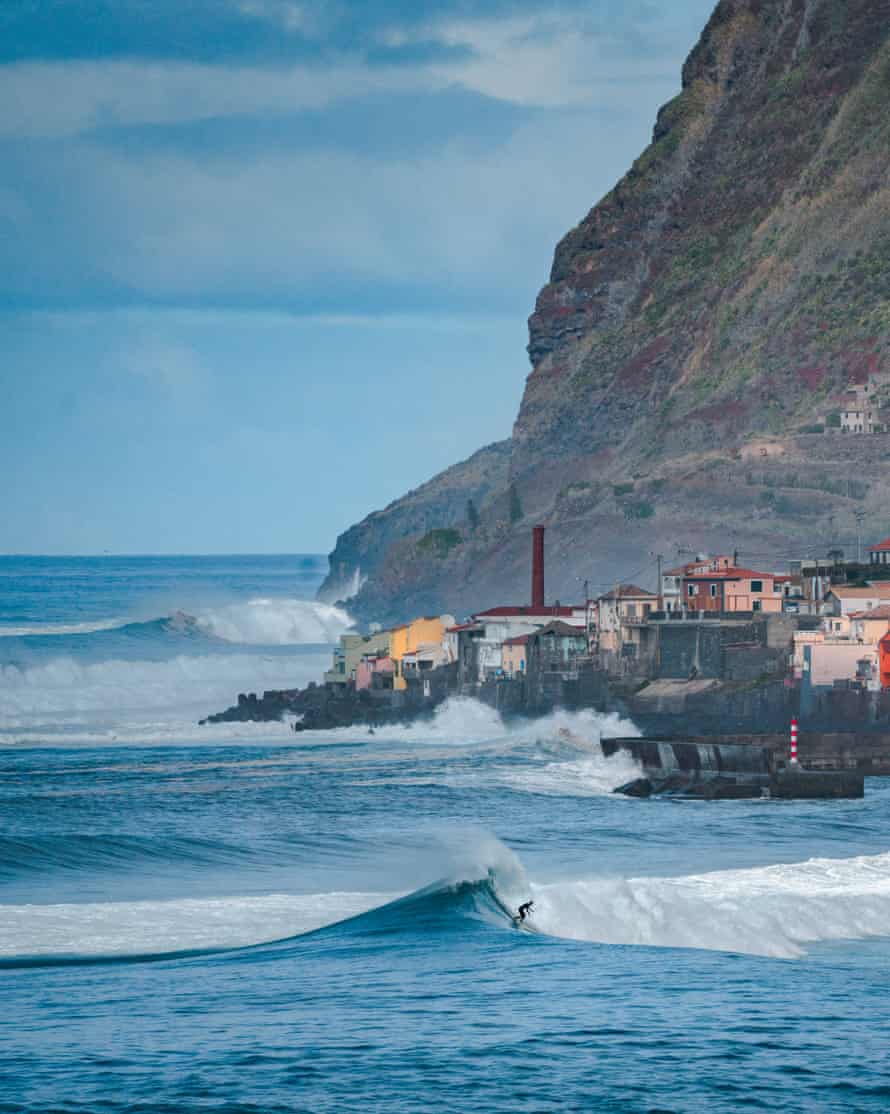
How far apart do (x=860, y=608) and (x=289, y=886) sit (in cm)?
5504

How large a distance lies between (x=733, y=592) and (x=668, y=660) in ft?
35.3

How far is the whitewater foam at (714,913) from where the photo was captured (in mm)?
31922

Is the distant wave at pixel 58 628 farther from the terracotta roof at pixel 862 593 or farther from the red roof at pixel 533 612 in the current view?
the terracotta roof at pixel 862 593

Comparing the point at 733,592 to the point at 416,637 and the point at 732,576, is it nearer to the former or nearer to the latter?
the point at 732,576

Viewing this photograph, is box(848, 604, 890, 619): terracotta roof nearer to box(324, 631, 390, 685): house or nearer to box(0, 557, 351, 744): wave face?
box(0, 557, 351, 744): wave face

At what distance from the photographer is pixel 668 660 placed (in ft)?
289

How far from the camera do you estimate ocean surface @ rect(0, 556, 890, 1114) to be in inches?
861

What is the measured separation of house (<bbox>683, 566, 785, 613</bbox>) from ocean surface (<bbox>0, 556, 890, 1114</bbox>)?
31024 millimetres

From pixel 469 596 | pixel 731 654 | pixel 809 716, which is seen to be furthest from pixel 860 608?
pixel 469 596

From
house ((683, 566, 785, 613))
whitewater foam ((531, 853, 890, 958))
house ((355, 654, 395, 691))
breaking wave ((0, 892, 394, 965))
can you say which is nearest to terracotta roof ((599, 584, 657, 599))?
house ((683, 566, 785, 613))

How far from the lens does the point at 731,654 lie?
281ft

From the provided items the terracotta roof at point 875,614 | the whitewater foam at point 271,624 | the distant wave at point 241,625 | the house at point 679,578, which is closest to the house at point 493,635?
the house at point 679,578

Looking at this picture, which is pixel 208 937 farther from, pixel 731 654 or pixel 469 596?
pixel 469 596

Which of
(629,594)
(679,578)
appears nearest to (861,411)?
(679,578)
